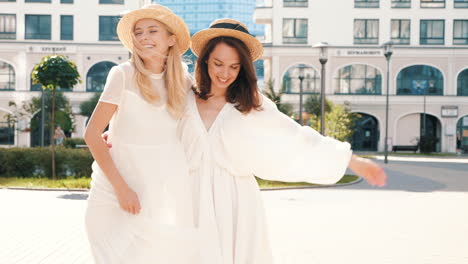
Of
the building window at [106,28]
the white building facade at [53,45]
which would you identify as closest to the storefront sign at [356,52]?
the white building facade at [53,45]

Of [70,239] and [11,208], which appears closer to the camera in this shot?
[70,239]

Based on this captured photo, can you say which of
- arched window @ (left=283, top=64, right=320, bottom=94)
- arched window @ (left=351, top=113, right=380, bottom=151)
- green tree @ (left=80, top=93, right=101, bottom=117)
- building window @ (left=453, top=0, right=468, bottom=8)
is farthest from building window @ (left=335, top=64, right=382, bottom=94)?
green tree @ (left=80, top=93, right=101, bottom=117)

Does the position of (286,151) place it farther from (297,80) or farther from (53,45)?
(53,45)

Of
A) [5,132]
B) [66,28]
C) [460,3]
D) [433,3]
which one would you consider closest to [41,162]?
[66,28]

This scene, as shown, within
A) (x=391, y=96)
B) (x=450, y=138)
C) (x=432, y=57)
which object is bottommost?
(x=450, y=138)

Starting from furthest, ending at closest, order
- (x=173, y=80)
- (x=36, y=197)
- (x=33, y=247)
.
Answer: (x=36, y=197) → (x=33, y=247) → (x=173, y=80)

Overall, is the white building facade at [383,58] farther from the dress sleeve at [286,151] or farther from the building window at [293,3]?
the dress sleeve at [286,151]

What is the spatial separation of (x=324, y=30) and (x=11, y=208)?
37782mm

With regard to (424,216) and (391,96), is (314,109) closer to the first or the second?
(391,96)

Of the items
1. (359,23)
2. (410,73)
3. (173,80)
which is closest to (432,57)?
(410,73)

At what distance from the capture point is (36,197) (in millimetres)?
12367

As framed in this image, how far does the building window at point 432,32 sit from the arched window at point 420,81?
2204 millimetres

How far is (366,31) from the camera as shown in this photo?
45.4 m

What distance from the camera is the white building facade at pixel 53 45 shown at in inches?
1713
